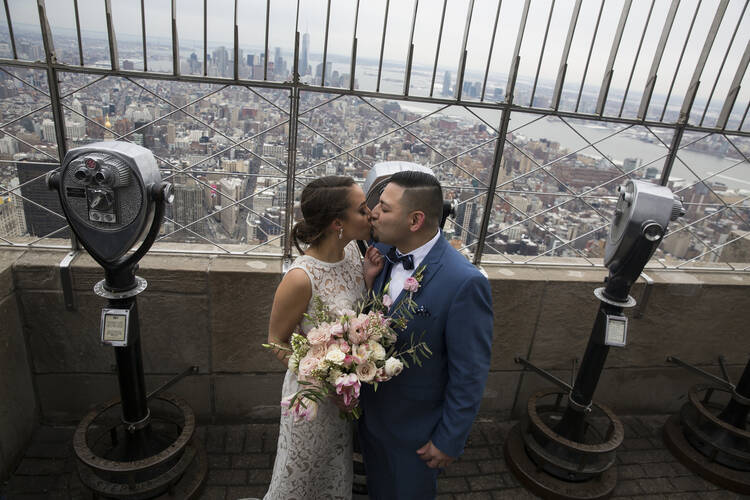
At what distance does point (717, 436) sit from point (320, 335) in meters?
3.19

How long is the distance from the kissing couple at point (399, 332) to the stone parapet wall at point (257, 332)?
108 cm

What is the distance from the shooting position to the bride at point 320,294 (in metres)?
2.08

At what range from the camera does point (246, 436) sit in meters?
3.43

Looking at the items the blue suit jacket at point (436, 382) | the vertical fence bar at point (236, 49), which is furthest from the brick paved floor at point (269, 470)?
the vertical fence bar at point (236, 49)

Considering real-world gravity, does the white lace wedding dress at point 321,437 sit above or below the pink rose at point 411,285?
below

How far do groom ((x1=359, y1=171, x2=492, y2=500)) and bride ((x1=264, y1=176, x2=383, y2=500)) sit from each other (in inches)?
4.6

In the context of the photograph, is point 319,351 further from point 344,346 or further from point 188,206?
point 188,206

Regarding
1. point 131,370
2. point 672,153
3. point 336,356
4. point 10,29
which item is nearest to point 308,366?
point 336,356

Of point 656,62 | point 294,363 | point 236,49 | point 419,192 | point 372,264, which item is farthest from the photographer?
point 656,62

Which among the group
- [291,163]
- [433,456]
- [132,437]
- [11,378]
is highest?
[291,163]

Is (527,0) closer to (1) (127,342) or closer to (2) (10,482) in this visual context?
(1) (127,342)

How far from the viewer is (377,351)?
183cm

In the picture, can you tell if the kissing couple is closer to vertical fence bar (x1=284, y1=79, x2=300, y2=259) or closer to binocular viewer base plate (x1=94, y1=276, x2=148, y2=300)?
binocular viewer base plate (x1=94, y1=276, x2=148, y2=300)

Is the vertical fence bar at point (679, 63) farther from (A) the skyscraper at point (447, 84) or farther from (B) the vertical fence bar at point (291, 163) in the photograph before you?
(B) the vertical fence bar at point (291, 163)
